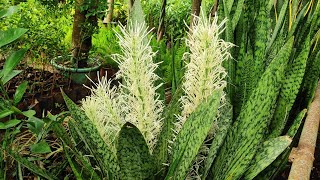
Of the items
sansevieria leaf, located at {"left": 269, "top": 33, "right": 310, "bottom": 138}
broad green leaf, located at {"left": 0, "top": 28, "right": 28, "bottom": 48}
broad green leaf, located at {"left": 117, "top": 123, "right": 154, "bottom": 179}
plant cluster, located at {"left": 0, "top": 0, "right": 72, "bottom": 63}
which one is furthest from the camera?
plant cluster, located at {"left": 0, "top": 0, "right": 72, "bottom": 63}

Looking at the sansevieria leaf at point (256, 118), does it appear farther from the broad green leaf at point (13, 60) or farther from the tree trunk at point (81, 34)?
the tree trunk at point (81, 34)

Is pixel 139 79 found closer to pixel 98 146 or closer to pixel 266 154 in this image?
pixel 98 146

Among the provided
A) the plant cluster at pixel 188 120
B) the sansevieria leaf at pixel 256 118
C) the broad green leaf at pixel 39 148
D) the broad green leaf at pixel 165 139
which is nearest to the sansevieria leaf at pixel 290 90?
the plant cluster at pixel 188 120

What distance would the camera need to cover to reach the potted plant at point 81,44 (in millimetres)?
1500

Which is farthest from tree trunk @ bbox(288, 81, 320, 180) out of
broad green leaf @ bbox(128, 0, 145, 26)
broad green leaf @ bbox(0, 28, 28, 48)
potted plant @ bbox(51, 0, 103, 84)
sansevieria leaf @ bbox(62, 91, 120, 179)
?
potted plant @ bbox(51, 0, 103, 84)

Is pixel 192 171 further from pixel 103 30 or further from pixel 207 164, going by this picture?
pixel 103 30

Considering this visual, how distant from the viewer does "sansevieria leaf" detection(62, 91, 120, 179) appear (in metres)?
0.63

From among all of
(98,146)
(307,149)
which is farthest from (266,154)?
(98,146)

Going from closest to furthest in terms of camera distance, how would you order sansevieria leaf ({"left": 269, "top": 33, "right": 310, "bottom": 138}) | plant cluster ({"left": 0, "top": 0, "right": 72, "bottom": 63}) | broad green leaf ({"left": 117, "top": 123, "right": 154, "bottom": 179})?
broad green leaf ({"left": 117, "top": 123, "right": 154, "bottom": 179})
sansevieria leaf ({"left": 269, "top": 33, "right": 310, "bottom": 138})
plant cluster ({"left": 0, "top": 0, "right": 72, "bottom": 63})

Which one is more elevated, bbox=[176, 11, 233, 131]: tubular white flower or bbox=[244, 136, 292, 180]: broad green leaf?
bbox=[176, 11, 233, 131]: tubular white flower

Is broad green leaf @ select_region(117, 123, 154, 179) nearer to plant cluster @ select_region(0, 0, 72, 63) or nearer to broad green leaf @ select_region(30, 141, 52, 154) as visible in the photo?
broad green leaf @ select_region(30, 141, 52, 154)

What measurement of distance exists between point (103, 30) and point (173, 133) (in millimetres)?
2058

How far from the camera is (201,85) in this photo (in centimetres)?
62

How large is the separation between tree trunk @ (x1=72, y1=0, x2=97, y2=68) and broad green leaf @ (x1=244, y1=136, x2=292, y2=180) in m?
0.98
